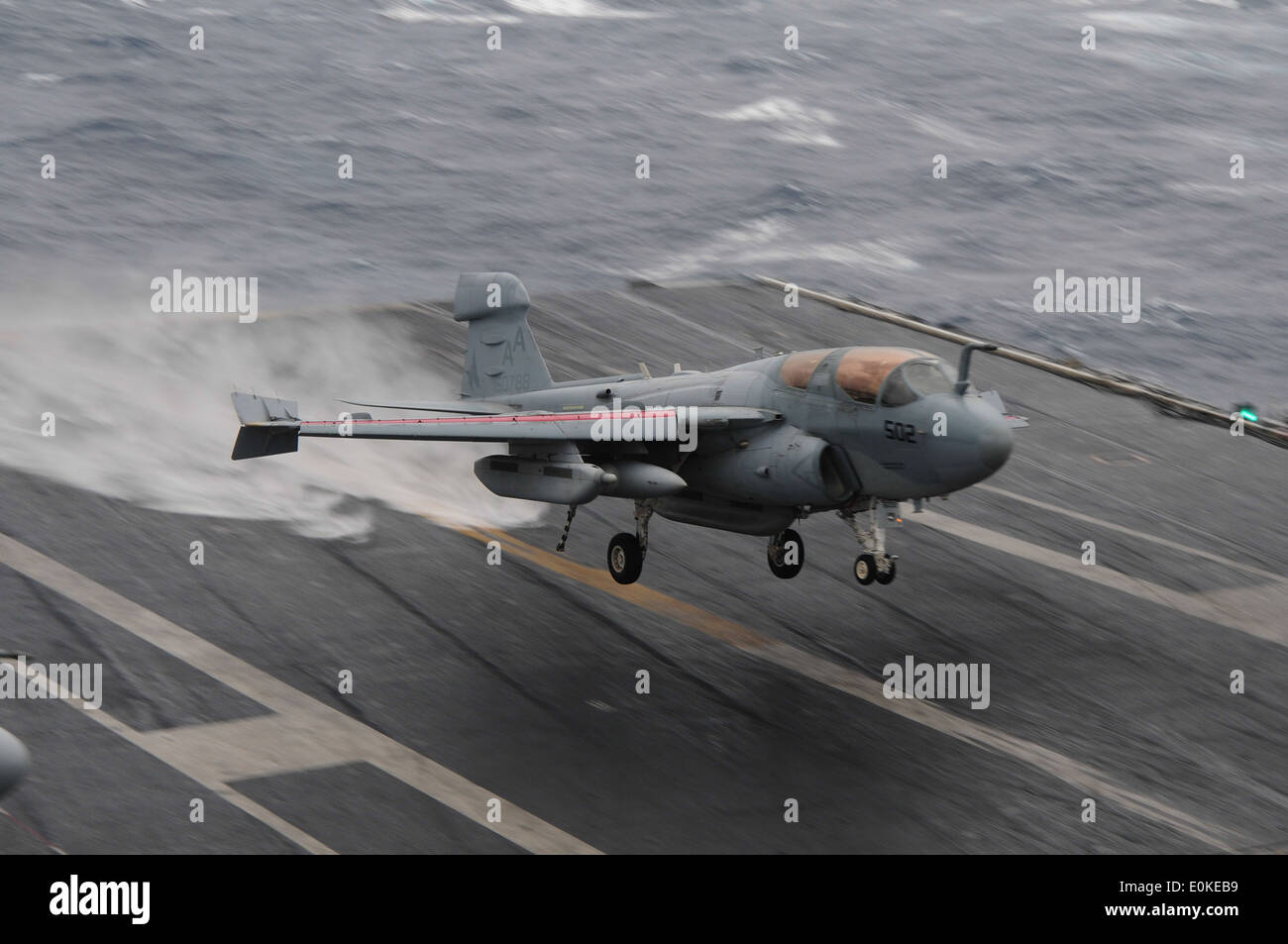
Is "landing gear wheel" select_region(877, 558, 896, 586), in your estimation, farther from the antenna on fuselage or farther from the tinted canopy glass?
the antenna on fuselage

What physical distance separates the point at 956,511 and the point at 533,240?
39.6 metres

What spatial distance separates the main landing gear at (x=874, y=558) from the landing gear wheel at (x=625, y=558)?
4.12 metres

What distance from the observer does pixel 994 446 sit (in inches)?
945

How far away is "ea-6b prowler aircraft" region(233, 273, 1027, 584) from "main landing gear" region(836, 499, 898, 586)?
0.02 meters

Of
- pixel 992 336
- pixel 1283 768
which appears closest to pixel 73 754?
pixel 1283 768

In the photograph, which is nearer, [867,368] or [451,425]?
[867,368]

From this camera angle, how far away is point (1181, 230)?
7888 centimetres

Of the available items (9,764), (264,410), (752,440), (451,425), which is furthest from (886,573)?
(9,764)

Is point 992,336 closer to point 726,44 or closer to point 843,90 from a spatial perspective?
point 843,90

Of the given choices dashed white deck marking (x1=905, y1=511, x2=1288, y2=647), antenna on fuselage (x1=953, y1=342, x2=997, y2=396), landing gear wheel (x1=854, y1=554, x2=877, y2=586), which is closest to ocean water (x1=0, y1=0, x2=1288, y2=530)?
dashed white deck marking (x1=905, y1=511, x2=1288, y2=647)

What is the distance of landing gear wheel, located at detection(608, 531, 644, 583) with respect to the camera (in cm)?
2786

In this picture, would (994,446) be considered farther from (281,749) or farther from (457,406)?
(281,749)

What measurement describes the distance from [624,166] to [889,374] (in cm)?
6144

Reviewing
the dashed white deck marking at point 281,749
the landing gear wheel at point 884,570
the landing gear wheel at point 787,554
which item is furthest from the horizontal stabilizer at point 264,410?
the landing gear wheel at point 884,570
